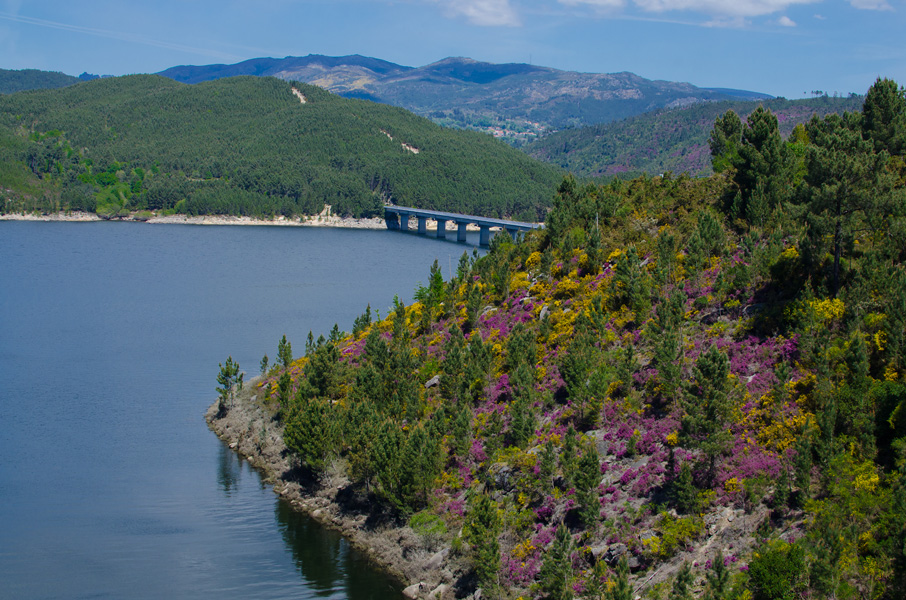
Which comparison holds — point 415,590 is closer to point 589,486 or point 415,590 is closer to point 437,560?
point 437,560

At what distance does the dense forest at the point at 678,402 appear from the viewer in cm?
2956

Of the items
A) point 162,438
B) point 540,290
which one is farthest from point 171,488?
point 540,290

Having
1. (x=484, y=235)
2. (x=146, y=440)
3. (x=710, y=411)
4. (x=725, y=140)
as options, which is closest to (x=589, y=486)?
(x=710, y=411)

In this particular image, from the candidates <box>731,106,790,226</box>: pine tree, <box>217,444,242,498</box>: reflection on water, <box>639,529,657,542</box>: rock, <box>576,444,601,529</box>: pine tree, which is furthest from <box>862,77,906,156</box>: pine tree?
<box>217,444,242,498</box>: reflection on water

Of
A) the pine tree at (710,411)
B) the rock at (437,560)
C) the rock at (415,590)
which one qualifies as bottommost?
the rock at (415,590)

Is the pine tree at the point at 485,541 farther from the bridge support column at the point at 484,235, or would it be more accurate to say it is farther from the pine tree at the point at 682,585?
the bridge support column at the point at 484,235

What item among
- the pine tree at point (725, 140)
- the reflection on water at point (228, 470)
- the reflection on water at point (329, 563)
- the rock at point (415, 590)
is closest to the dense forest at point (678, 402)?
the rock at point (415, 590)

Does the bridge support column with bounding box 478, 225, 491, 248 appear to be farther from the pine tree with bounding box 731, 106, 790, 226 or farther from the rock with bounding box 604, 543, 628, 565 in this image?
the rock with bounding box 604, 543, 628, 565

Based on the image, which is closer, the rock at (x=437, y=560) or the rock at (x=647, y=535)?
the rock at (x=647, y=535)

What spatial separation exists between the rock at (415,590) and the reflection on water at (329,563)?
74cm

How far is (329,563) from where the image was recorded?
39.7 meters

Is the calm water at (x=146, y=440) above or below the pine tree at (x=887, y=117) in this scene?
below

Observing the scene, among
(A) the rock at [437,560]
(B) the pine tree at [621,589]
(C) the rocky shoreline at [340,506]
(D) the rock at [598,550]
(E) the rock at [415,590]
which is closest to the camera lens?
(B) the pine tree at [621,589]

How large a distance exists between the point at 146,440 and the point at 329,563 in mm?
21611
